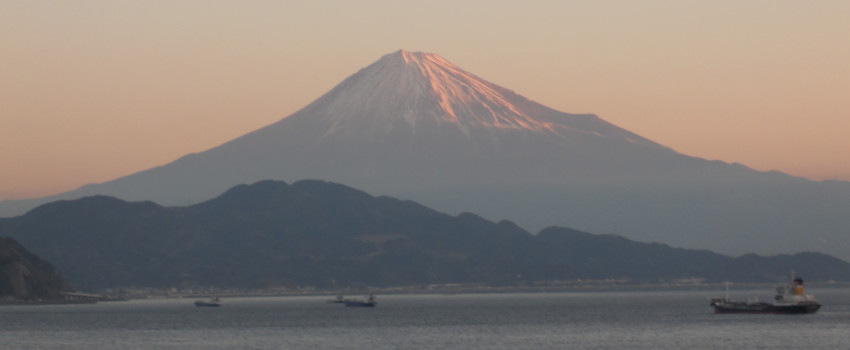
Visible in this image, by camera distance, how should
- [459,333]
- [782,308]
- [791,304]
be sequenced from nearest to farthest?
1. [459,333]
2. [791,304]
3. [782,308]

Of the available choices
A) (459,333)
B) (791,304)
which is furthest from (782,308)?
(459,333)

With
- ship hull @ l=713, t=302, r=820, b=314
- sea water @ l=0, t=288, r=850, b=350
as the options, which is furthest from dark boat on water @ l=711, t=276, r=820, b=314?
sea water @ l=0, t=288, r=850, b=350

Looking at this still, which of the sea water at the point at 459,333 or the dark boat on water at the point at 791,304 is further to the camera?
the dark boat on water at the point at 791,304

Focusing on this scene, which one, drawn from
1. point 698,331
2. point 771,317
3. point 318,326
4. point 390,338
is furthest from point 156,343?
point 771,317

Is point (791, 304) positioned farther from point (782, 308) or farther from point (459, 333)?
point (459, 333)

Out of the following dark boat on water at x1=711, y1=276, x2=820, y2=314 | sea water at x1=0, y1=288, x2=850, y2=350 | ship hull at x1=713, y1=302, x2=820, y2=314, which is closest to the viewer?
sea water at x1=0, y1=288, x2=850, y2=350

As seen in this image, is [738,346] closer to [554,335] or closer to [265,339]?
[554,335]

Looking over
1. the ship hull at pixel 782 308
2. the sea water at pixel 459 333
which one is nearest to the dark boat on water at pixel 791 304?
the ship hull at pixel 782 308

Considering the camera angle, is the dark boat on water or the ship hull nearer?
the ship hull

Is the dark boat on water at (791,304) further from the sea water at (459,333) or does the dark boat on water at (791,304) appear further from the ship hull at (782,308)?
the sea water at (459,333)

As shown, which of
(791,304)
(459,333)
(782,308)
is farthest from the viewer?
(782,308)

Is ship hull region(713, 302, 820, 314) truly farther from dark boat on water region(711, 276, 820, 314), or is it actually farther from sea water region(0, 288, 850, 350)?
sea water region(0, 288, 850, 350)
